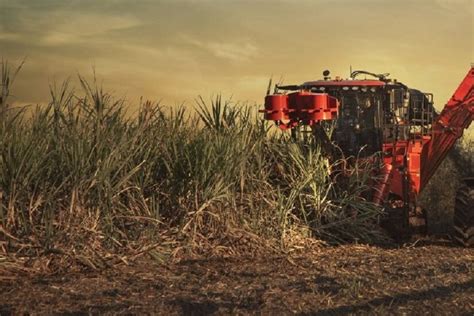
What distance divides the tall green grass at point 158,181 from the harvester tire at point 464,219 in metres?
1.44

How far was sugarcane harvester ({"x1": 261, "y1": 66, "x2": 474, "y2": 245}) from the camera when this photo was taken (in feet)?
36.5

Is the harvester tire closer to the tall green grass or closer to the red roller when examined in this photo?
the tall green grass

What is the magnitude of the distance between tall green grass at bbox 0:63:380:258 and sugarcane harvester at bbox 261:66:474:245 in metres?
0.43

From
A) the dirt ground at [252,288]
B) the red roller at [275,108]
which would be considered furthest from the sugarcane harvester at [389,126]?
the dirt ground at [252,288]

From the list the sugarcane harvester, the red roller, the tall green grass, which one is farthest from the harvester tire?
the red roller

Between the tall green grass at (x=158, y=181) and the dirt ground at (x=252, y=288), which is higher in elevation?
the tall green grass at (x=158, y=181)

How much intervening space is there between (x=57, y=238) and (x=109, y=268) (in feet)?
2.43

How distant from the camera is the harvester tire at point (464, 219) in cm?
1159

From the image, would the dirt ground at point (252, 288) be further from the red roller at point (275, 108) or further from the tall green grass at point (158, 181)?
the red roller at point (275, 108)

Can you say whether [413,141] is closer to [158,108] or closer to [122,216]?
[158,108]

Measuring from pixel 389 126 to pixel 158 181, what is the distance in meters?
4.60

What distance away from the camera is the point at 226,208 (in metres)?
9.68

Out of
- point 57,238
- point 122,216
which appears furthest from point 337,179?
point 57,238

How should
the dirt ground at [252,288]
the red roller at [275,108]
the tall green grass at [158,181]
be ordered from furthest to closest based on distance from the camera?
1. the red roller at [275,108]
2. the tall green grass at [158,181]
3. the dirt ground at [252,288]
